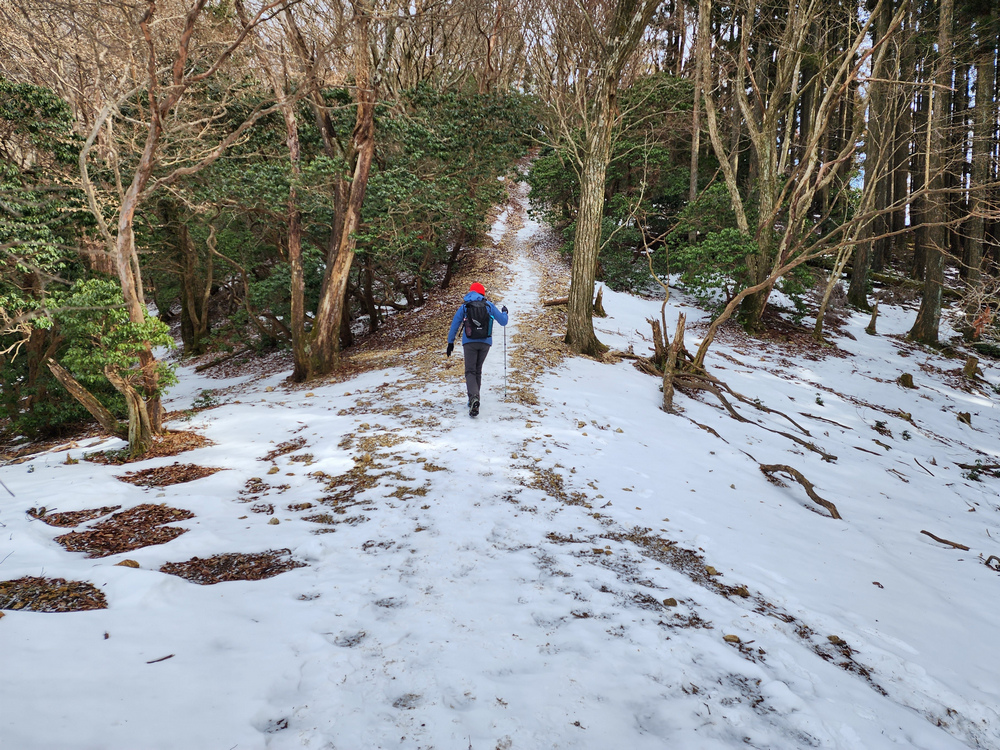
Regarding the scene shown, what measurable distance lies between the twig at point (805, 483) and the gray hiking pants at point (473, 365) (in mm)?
3865

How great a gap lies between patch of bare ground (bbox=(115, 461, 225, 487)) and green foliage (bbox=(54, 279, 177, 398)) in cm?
130

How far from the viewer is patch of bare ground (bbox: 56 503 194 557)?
10.7 feet

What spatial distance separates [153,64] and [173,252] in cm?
1321

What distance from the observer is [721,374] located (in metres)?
10.3

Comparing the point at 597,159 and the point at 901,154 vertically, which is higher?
the point at 901,154

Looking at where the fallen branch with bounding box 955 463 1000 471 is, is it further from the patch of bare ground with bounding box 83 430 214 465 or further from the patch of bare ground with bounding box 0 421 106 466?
the patch of bare ground with bounding box 0 421 106 466

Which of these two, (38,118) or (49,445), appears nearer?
(38,118)

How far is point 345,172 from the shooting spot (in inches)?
379

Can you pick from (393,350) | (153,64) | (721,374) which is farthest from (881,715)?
(393,350)

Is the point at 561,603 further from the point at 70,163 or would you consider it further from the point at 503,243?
the point at 503,243

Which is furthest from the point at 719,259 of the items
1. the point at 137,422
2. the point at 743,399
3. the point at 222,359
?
the point at 222,359

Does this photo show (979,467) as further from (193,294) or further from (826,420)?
(193,294)

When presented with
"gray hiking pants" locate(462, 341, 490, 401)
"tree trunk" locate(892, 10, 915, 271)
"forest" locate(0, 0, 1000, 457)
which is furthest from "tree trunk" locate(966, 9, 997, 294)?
"gray hiking pants" locate(462, 341, 490, 401)

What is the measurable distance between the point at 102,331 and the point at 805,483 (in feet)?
27.0
